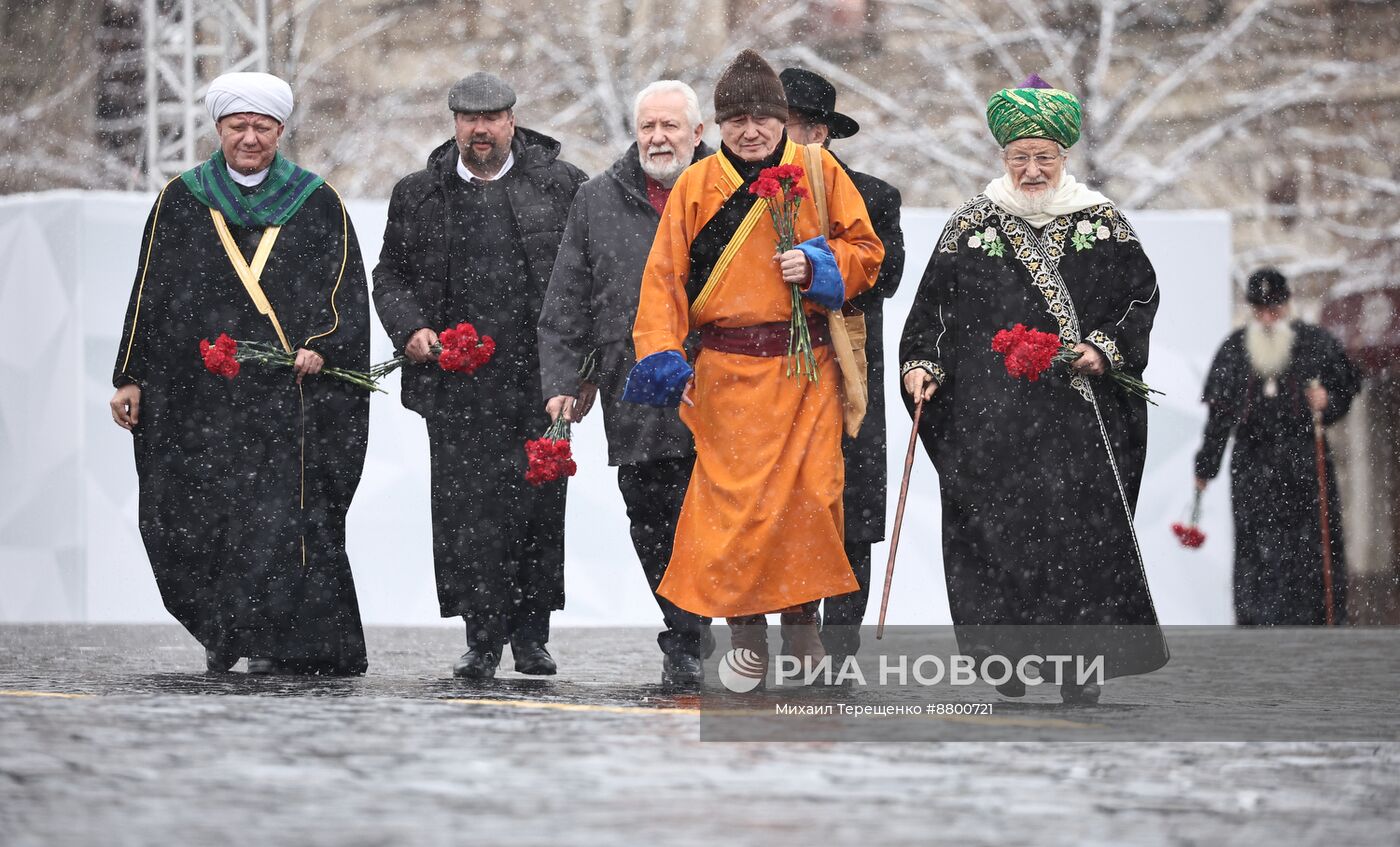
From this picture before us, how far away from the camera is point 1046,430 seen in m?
7.42

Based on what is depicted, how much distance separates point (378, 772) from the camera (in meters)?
4.93

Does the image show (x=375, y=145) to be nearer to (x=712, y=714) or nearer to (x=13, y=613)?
(x=13, y=613)

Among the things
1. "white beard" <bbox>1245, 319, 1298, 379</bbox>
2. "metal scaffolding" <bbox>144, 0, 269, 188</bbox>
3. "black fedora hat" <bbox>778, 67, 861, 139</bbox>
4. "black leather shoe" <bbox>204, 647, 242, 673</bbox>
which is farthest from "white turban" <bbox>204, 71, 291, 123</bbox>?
"white beard" <bbox>1245, 319, 1298, 379</bbox>

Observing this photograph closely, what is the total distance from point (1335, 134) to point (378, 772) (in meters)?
21.0

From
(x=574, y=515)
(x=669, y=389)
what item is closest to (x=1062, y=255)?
(x=669, y=389)

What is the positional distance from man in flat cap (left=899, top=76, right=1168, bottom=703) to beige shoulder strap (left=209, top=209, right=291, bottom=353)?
221 centimetres

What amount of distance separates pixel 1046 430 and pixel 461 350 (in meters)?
2.06

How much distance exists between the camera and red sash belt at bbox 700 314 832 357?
746 cm

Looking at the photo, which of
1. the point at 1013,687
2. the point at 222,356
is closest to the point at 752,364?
the point at 1013,687

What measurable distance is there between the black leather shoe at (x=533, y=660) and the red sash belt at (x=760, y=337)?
164 cm

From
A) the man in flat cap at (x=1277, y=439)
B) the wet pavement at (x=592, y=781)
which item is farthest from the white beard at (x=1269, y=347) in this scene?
the wet pavement at (x=592, y=781)

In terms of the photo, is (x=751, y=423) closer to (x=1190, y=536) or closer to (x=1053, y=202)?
(x=1053, y=202)

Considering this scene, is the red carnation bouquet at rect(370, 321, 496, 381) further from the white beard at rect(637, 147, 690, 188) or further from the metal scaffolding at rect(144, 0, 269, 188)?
the metal scaffolding at rect(144, 0, 269, 188)

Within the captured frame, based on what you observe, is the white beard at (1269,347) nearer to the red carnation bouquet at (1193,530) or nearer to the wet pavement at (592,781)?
the red carnation bouquet at (1193,530)
